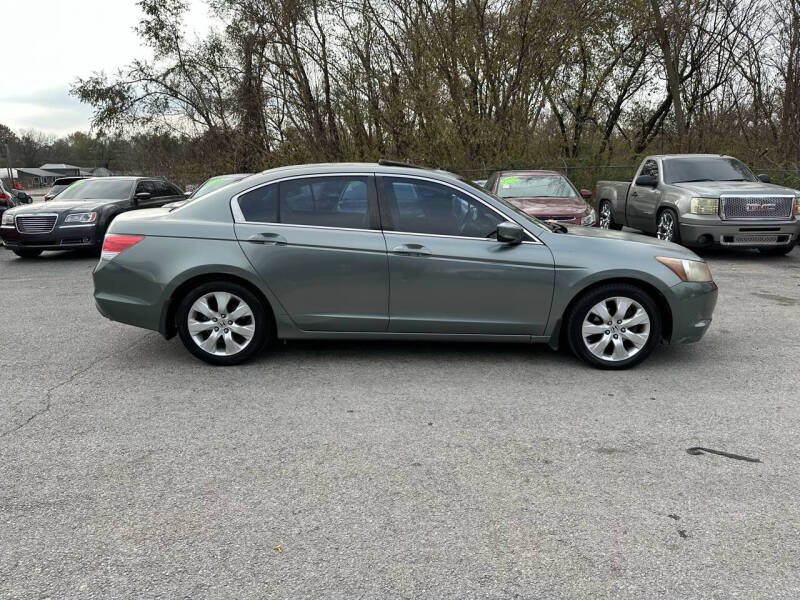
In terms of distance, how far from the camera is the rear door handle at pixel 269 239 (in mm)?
5188

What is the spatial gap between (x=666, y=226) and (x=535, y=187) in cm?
241

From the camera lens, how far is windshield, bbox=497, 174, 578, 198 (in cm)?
1137

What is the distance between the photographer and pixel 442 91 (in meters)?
21.2

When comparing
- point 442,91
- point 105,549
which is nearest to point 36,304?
point 105,549

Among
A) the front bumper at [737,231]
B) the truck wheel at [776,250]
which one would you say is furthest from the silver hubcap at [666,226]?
the truck wheel at [776,250]

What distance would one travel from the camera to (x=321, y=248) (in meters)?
5.17

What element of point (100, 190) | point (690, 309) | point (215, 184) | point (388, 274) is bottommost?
point (690, 309)

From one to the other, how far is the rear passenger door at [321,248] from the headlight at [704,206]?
7526mm

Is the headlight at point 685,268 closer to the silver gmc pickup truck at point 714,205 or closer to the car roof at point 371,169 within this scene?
the car roof at point 371,169

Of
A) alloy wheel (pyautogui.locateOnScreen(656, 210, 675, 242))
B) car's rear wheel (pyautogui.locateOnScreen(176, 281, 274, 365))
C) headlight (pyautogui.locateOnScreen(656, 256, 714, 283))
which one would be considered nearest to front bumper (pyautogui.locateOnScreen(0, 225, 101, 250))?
car's rear wheel (pyautogui.locateOnScreen(176, 281, 274, 365))

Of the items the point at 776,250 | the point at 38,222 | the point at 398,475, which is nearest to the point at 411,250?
the point at 398,475

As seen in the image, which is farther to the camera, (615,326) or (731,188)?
(731,188)

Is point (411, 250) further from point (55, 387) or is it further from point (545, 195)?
point (545, 195)

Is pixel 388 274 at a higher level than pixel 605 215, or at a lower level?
lower
